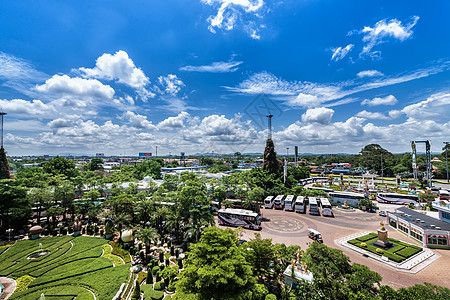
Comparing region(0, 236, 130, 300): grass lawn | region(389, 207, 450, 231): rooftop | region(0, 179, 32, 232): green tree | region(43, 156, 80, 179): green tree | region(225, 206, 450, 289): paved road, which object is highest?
region(43, 156, 80, 179): green tree

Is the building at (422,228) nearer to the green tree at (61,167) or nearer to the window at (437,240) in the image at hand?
the window at (437,240)

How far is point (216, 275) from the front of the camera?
12.6 m

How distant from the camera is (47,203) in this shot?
111ft

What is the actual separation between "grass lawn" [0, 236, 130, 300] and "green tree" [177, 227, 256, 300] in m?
9.61

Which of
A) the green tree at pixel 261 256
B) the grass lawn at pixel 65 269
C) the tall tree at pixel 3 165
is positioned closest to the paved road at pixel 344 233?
the green tree at pixel 261 256

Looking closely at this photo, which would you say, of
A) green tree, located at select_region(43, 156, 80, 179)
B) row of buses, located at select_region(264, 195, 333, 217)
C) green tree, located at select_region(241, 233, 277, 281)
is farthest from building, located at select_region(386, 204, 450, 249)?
green tree, located at select_region(43, 156, 80, 179)

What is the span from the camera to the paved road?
19434 mm

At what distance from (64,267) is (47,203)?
1945cm

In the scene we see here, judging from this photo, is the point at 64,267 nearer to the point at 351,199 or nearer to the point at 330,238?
the point at 330,238

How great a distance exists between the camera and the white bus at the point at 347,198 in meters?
46.3

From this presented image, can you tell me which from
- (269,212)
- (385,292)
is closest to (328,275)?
(385,292)

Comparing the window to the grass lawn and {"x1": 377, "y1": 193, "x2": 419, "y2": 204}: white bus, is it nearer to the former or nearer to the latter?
{"x1": 377, "y1": 193, "x2": 419, "y2": 204}: white bus

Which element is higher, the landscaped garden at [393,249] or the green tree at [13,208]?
the green tree at [13,208]

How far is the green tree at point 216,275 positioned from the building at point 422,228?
30001 millimetres
